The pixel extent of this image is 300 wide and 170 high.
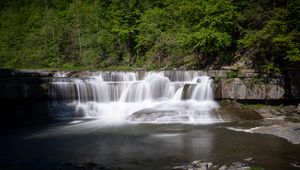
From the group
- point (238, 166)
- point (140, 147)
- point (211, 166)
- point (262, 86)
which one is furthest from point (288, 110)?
point (211, 166)

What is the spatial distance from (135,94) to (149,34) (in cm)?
1675

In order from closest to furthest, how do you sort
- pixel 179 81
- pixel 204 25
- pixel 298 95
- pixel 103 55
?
pixel 298 95, pixel 179 81, pixel 204 25, pixel 103 55

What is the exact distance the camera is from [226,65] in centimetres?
3130

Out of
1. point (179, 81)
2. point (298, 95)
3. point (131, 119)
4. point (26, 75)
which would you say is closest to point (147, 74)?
point (179, 81)

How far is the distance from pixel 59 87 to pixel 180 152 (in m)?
14.1

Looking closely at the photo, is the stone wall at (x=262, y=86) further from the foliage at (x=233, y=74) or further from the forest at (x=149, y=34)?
the forest at (x=149, y=34)

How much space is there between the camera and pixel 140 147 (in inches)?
627

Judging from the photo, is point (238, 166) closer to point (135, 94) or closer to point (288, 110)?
point (288, 110)

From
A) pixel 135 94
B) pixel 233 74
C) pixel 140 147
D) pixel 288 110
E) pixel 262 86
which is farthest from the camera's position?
pixel 135 94

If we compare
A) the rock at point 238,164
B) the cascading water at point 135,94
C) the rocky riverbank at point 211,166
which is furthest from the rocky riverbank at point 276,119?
the rocky riverbank at point 211,166

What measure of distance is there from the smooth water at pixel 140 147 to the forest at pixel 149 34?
28.0 ft

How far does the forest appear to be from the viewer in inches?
1008

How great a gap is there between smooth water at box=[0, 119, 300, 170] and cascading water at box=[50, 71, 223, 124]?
3.88 meters

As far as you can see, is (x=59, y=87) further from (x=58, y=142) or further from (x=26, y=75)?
(x=58, y=142)
